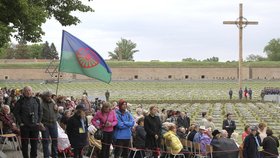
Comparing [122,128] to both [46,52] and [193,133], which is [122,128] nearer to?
[193,133]

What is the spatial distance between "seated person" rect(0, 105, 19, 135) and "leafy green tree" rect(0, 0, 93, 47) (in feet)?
7.94

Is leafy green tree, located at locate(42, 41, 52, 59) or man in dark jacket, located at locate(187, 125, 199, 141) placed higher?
leafy green tree, located at locate(42, 41, 52, 59)

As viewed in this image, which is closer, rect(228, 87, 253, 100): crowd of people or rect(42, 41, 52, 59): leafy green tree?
rect(228, 87, 253, 100): crowd of people

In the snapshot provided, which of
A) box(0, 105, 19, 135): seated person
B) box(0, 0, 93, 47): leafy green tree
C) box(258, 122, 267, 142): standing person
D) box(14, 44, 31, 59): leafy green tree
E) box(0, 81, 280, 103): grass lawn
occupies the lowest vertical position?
box(0, 81, 280, 103): grass lawn

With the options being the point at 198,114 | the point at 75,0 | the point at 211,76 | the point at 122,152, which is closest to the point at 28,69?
the point at 211,76

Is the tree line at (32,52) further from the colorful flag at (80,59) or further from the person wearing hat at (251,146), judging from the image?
the person wearing hat at (251,146)

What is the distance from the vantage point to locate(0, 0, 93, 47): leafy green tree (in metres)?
15.8

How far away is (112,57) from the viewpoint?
145000 mm

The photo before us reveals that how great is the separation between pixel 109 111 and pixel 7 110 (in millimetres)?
2615

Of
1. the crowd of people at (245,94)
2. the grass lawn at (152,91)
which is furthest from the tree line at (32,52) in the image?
the crowd of people at (245,94)

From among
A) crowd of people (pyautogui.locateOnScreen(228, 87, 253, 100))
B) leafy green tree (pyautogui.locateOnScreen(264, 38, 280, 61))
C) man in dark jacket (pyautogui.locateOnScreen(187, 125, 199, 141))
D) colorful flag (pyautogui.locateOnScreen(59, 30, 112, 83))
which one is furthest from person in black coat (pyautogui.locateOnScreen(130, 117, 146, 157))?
leafy green tree (pyautogui.locateOnScreen(264, 38, 280, 61))

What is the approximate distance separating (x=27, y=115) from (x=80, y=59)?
338 centimetres

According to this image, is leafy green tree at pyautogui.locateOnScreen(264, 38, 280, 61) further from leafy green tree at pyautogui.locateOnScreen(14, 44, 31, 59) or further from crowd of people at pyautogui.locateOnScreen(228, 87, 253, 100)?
crowd of people at pyautogui.locateOnScreen(228, 87, 253, 100)

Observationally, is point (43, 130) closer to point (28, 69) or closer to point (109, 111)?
point (109, 111)
